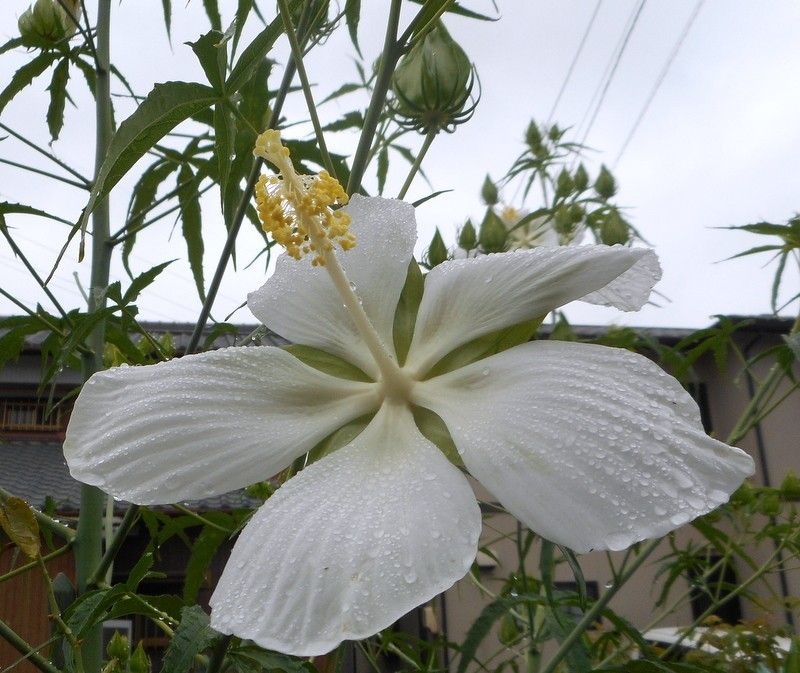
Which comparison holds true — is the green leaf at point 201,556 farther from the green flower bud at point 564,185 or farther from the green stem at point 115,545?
the green flower bud at point 564,185

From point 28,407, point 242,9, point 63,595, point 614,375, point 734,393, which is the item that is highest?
point 242,9

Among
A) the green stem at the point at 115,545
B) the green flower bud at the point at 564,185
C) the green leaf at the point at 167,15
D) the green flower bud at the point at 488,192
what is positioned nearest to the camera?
the green stem at the point at 115,545

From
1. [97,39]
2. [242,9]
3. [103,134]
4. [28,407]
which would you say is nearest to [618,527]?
[242,9]

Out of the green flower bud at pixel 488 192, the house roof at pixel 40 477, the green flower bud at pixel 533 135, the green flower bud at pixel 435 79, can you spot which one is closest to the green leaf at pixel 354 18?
the green flower bud at pixel 435 79

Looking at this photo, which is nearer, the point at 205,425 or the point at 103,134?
the point at 205,425

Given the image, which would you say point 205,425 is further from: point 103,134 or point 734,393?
point 734,393

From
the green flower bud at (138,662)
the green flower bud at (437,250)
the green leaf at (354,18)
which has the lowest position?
the green flower bud at (138,662)

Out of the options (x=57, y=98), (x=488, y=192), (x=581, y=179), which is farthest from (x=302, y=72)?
(x=488, y=192)
